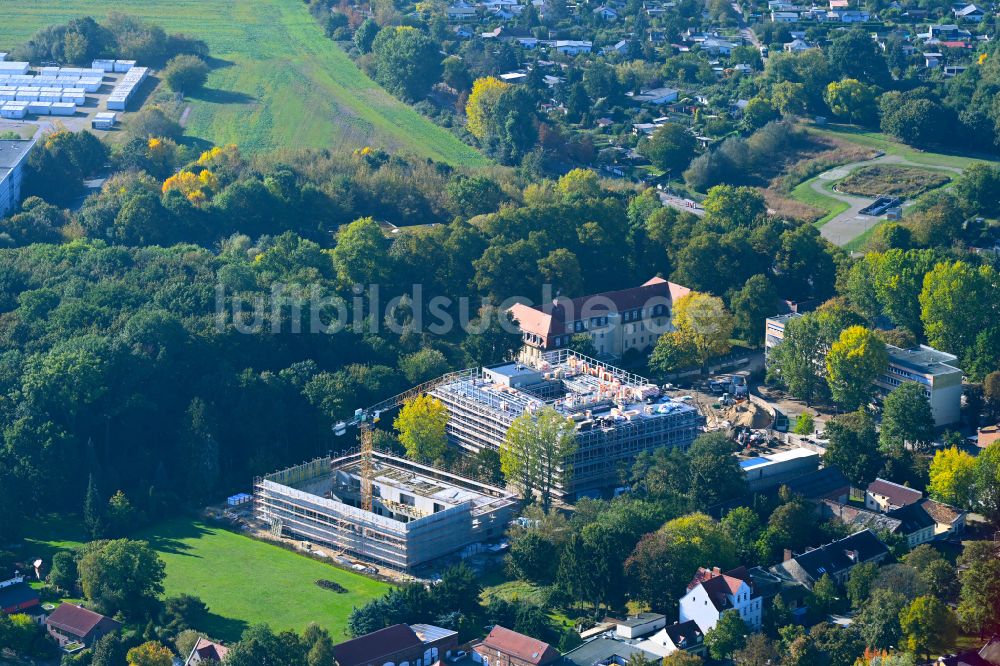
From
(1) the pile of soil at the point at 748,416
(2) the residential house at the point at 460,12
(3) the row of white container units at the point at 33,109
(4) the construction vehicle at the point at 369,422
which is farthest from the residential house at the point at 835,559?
(2) the residential house at the point at 460,12

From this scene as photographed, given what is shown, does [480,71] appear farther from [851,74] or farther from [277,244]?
[277,244]

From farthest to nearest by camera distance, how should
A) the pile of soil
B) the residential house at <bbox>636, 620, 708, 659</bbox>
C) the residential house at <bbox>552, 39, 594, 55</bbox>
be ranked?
the residential house at <bbox>552, 39, 594, 55</bbox>
the pile of soil
the residential house at <bbox>636, 620, 708, 659</bbox>

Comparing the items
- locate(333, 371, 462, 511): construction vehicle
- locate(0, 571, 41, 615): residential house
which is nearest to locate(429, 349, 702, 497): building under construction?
locate(333, 371, 462, 511): construction vehicle

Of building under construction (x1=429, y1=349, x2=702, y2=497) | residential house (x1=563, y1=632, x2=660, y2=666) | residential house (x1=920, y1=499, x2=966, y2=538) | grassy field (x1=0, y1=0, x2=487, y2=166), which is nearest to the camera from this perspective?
residential house (x1=563, y1=632, x2=660, y2=666)

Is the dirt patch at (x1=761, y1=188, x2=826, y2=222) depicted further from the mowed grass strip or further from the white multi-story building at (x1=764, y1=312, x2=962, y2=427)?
the mowed grass strip

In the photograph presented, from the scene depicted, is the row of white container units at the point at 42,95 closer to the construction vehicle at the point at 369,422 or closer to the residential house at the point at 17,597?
the construction vehicle at the point at 369,422
